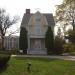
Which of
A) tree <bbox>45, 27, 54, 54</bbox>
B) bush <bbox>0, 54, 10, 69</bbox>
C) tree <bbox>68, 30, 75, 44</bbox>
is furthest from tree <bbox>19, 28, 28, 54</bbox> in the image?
bush <bbox>0, 54, 10, 69</bbox>

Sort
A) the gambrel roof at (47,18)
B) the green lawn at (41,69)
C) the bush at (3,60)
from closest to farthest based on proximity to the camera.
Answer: the green lawn at (41,69) → the bush at (3,60) → the gambrel roof at (47,18)

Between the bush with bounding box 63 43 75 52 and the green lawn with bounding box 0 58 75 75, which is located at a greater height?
the bush with bounding box 63 43 75 52

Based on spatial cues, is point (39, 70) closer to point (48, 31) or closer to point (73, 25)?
point (48, 31)

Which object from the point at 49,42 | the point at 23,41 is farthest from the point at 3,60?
the point at 49,42

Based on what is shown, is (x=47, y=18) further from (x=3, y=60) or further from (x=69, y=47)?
(x=3, y=60)

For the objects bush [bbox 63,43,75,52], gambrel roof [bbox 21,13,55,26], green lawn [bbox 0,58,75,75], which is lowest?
green lawn [bbox 0,58,75,75]

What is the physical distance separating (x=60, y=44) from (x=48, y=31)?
3963 millimetres

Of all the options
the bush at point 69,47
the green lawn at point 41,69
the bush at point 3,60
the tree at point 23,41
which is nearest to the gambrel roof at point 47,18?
the tree at point 23,41

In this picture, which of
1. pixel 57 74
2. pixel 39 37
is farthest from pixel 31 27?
pixel 57 74

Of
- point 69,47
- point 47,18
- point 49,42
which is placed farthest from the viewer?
point 69,47

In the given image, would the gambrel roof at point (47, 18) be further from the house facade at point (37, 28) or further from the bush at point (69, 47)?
the bush at point (69, 47)

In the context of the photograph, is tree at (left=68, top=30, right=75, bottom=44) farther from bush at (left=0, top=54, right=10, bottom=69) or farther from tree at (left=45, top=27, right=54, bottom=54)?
bush at (left=0, top=54, right=10, bottom=69)

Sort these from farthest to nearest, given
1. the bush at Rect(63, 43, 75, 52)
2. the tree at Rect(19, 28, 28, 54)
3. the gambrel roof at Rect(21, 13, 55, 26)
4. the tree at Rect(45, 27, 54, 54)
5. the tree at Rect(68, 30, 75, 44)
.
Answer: the tree at Rect(68, 30, 75, 44)
the bush at Rect(63, 43, 75, 52)
the gambrel roof at Rect(21, 13, 55, 26)
the tree at Rect(45, 27, 54, 54)
the tree at Rect(19, 28, 28, 54)

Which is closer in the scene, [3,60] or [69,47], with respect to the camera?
[3,60]
